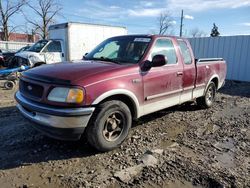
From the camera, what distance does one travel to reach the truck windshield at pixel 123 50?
4641mm

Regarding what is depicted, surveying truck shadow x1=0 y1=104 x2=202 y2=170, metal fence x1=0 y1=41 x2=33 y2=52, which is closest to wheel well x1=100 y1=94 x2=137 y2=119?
truck shadow x1=0 y1=104 x2=202 y2=170

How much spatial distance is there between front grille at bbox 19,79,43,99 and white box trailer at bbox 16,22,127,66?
299 inches

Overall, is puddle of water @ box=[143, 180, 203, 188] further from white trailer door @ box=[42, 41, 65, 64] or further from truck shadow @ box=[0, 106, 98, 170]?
white trailer door @ box=[42, 41, 65, 64]

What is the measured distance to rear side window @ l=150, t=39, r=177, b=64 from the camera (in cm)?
488

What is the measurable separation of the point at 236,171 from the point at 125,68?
2.29 m

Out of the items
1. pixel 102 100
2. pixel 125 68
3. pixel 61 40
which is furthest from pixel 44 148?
pixel 61 40

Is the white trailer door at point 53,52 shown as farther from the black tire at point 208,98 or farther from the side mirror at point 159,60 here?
the side mirror at point 159,60

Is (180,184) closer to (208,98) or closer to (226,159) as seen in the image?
(226,159)

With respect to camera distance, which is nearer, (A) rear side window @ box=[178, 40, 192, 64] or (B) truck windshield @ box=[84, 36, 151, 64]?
(B) truck windshield @ box=[84, 36, 151, 64]

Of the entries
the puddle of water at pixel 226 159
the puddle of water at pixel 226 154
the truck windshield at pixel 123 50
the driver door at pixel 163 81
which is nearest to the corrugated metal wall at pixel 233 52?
the driver door at pixel 163 81

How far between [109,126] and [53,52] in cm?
921

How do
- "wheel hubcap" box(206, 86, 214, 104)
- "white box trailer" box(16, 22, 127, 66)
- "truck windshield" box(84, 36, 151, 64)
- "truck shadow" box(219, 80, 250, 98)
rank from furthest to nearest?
1. "white box trailer" box(16, 22, 127, 66)
2. "truck shadow" box(219, 80, 250, 98)
3. "wheel hubcap" box(206, 86, 214, 104)
4. "truck windshield" box(84, 36, 151, 64)

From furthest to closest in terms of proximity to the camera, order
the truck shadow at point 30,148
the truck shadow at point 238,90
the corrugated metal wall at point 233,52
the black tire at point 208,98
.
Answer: the corrugated metal wall at point 233,52 < the truck shadow at point 238,90 < the black tire at point 208,98 < the truck shadow at point 30,148

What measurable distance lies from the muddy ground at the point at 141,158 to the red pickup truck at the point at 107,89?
1.39 feet
